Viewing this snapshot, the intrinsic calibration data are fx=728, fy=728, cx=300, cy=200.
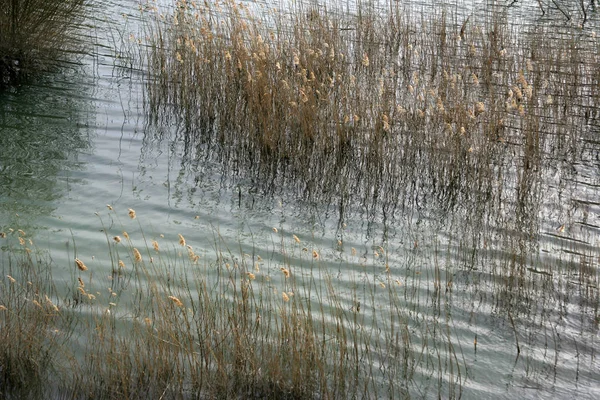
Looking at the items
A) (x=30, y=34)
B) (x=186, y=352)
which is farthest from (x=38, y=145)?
(x=186, y=352)

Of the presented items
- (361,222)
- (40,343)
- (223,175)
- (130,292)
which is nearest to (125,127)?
(223,175)

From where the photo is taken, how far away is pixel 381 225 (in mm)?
5391

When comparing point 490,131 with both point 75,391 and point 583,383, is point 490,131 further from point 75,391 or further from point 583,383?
point 75,391

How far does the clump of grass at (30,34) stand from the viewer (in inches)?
294

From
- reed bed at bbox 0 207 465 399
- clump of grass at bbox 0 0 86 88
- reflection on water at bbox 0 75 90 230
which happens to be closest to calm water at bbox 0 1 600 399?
reflection on water at bbox 0 75 90 230

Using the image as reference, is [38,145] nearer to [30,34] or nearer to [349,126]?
[30,34]

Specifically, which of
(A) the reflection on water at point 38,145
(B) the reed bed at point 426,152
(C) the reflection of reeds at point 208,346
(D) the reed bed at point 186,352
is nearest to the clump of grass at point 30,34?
(A) the reflection on water at point 38,145

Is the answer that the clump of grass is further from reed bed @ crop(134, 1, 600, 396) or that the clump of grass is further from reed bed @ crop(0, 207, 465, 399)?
reed bed @ crop(0, 207, 465, 399)

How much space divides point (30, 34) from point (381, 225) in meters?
4.56

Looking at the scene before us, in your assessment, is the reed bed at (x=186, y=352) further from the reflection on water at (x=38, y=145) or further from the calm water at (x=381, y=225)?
the reflection on water at (x=38, y=145)

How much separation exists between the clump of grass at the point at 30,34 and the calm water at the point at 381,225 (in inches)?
21.7

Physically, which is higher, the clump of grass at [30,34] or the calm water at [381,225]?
the clump of grass at [30,34]

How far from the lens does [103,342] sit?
10.4 ft

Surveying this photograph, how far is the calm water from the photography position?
3.85m
